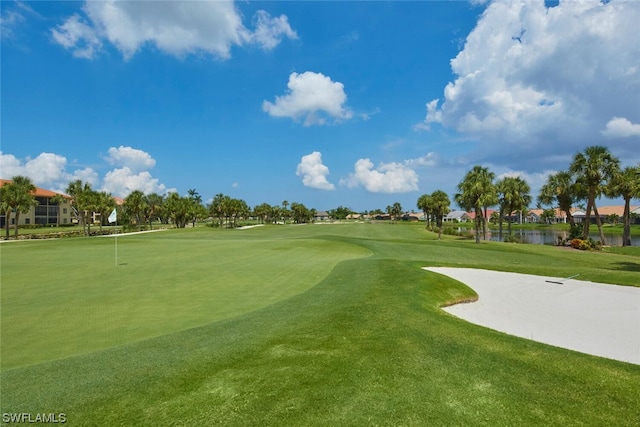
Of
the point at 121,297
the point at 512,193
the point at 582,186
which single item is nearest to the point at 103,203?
the point at 121,297

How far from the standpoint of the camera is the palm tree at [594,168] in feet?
128

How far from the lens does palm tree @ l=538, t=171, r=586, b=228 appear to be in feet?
147

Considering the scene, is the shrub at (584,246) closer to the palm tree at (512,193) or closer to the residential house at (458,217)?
the palm tree at (512,193)

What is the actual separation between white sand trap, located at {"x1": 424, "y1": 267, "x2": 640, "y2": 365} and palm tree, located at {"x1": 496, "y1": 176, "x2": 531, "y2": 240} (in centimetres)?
4260

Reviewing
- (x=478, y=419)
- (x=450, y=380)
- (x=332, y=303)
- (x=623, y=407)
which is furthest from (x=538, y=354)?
(x=332, y=303)

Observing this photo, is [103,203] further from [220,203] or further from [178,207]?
[220,203]

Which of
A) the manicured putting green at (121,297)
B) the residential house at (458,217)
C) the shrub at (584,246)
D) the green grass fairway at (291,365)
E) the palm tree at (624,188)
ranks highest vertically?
the palm tree at (624,188)

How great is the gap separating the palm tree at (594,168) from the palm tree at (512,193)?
12.4 m

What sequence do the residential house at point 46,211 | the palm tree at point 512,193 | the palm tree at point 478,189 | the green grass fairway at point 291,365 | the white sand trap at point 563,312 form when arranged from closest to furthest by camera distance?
the green grass fairway at point 291,365
the white sand trap at point 563,312
the palm tree at point 478,189
the palm tree at point 512,193
the residential house at point 46,211

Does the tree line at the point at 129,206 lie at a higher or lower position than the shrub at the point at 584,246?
higher

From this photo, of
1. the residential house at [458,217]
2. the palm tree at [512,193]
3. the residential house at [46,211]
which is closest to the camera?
the palm tree at [512,193]

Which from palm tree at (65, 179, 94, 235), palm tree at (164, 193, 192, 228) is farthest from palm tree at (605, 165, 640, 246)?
palm tree at (164, 193, 192, 228)

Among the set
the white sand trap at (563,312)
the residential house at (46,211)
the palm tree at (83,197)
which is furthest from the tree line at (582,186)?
the residential house at (46,211)

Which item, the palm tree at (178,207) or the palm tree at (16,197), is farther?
the palm tree at (178,207)
